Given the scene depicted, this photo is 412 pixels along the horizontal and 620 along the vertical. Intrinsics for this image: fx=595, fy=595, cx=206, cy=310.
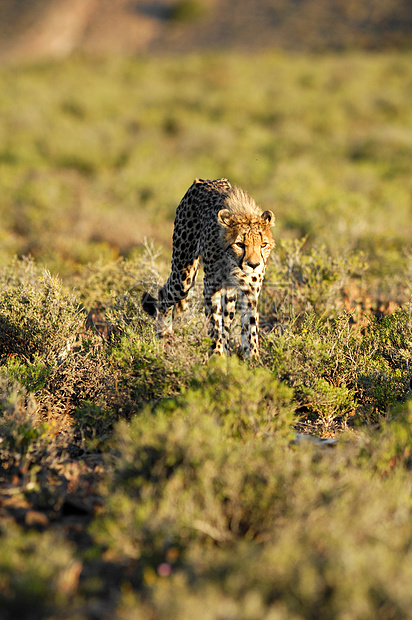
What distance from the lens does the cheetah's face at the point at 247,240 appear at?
14.8ft

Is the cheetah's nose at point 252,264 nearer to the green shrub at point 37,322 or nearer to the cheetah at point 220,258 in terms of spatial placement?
the cheetah at point 220,258

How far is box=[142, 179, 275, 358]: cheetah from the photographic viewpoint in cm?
461

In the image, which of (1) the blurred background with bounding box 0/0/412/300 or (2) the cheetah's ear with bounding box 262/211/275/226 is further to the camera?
(1) the blurred background with bounding box 0/0/412/300

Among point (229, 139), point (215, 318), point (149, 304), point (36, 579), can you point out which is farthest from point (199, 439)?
point (229, 139)

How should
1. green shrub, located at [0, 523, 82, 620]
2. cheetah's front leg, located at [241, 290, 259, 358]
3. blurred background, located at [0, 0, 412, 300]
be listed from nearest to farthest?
green shrub, located at [0, 523, 82, 620]
cheetah's front leg, located at [241, 290, 259, 358]
blurred background, located at [0, 0, 412, 300]

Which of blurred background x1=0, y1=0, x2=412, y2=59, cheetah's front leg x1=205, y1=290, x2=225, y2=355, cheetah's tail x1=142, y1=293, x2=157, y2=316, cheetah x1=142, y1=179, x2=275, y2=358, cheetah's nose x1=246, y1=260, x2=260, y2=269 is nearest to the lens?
cheetah's nose x1=246, y1=260, x2=260, y2=269

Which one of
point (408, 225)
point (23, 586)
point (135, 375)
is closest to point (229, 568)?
point (23, 586)

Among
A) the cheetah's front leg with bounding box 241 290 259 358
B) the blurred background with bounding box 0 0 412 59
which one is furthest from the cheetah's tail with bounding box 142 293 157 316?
the blurred background with bounding box 0 0 412 59

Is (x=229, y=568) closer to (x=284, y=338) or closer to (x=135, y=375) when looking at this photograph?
(x=135, y=375)

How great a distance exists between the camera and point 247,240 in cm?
453

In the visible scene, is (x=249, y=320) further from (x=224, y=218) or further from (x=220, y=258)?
(x=224, y=218)

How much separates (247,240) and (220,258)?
0.37m

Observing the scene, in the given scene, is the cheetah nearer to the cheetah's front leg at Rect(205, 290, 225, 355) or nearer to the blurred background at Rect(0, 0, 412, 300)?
the cheetah's front leg at Rect(205, 290, 225, 355)

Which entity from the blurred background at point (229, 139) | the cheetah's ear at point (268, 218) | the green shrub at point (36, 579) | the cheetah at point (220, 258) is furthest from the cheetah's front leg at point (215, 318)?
the green shrub at point (36, 579)
